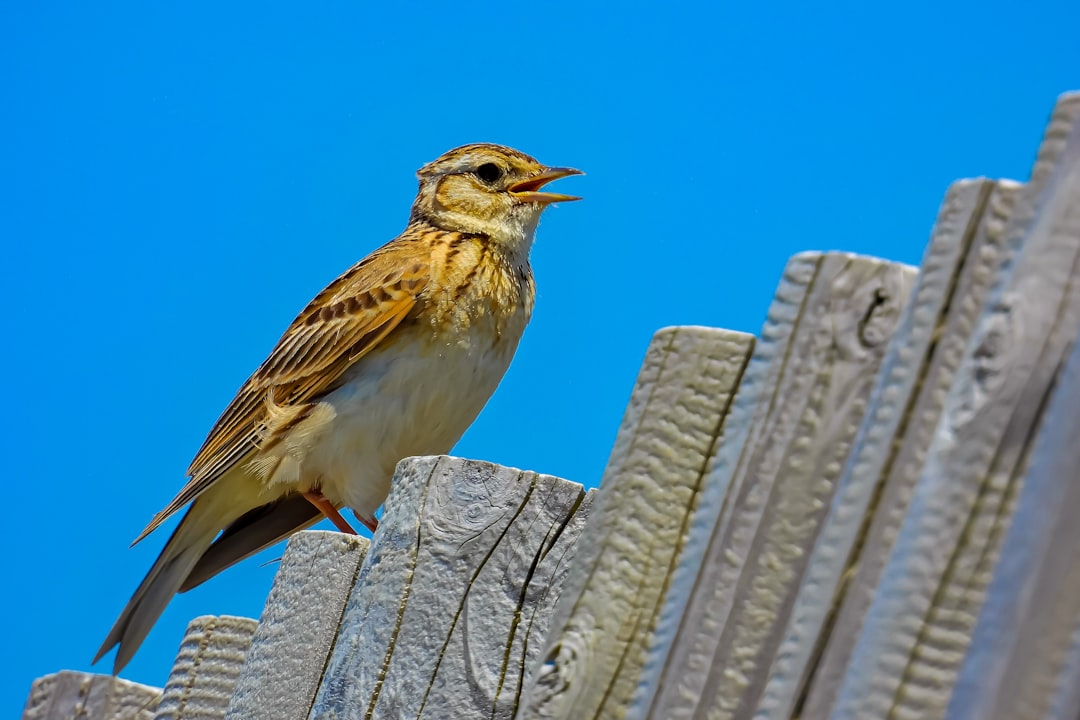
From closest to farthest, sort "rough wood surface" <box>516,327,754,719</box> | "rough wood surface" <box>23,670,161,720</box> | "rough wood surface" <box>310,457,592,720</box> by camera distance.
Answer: "rough wood surface" <box>516,327,754,719</box>
"rough wood surface" <box>310,457,592,720</box>
"rough wood surface" <box>23,670,161,720</box>

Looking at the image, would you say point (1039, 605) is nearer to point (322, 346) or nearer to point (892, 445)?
point (892, 445)

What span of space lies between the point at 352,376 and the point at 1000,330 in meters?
4.74

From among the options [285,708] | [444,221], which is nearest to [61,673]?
[285,708]

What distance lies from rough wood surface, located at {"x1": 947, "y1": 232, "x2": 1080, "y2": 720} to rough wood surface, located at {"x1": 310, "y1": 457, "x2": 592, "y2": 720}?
1.21 m

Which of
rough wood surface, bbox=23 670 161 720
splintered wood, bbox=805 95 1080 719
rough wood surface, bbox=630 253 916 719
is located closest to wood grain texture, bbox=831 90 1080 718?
splintered wood, bbox=805 95 1080 719

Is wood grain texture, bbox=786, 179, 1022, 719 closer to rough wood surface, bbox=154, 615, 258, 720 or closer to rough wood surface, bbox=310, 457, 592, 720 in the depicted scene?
rough wood surface, bbox=310, 457, 592, 720

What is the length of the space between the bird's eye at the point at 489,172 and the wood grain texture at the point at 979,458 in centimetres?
574

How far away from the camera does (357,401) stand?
224 inches

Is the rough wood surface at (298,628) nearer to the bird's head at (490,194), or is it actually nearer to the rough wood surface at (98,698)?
the rough wood surface at (98,698)

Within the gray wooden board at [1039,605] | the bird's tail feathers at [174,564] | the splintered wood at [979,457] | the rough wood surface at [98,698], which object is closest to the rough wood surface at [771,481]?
the splintered wood at [979,457]

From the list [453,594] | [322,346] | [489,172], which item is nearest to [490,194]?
[489,172]

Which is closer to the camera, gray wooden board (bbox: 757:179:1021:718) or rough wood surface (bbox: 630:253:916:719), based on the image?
gray wooden board (bbox: 757:179:1021:718)

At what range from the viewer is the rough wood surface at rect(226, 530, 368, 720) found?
2494mm

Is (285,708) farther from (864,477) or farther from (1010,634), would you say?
(1010,634)
